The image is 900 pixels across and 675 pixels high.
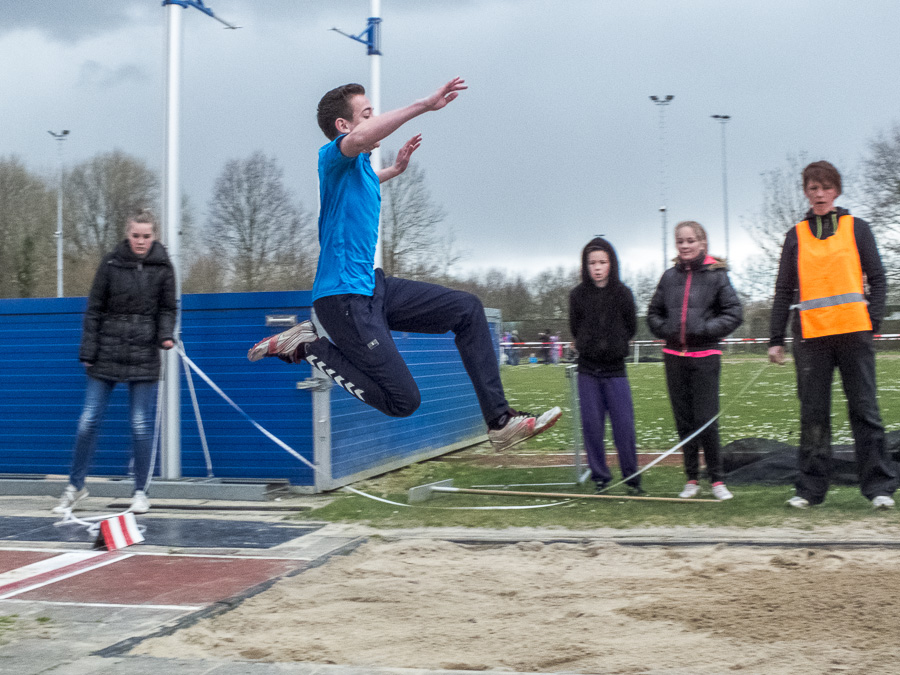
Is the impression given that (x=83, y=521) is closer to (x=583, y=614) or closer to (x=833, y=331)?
(x=583, y=614)

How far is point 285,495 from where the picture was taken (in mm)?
7383

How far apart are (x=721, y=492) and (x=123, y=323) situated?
461 centimetres

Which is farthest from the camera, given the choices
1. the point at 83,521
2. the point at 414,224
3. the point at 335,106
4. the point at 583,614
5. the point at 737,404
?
the point at 414,224

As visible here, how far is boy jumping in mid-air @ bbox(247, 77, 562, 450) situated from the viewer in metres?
4.48

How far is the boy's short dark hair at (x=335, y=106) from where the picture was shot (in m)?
4.64

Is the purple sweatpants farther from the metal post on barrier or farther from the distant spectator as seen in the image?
the distant spectator

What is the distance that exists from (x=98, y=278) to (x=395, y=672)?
4.65 meters

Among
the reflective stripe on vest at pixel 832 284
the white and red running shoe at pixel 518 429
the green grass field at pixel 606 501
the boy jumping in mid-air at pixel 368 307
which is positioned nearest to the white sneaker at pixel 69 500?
the green grass field at pixel 606 501

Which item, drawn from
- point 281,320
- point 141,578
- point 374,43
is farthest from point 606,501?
point 374,43

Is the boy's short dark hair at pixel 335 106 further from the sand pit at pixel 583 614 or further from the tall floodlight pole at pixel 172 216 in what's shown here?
the tall floodlight pole at pixel 172 216

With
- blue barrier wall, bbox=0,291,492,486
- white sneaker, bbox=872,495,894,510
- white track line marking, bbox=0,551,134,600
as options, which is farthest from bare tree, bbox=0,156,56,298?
white sneaker, bbox=872,495,894,510

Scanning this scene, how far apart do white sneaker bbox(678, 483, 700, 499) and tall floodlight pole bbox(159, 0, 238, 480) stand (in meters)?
4.18

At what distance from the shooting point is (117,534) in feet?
18.2

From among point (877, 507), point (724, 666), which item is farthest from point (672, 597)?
point (877, 507)
